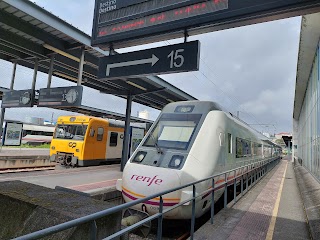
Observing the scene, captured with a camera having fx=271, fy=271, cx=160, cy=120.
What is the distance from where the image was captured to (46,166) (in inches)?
530

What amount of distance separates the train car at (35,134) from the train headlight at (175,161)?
101 feet

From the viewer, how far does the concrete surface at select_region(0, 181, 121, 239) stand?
2.93m

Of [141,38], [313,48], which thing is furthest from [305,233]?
[313,48]

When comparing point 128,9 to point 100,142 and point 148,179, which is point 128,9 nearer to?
point 148,179

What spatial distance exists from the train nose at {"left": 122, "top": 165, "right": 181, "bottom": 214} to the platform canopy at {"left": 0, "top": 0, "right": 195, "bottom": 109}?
241 inches

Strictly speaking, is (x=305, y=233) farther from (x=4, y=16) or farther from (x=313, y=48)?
(x=313, y=48)

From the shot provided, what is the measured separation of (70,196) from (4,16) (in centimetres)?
740

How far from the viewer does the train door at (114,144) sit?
55.6ft

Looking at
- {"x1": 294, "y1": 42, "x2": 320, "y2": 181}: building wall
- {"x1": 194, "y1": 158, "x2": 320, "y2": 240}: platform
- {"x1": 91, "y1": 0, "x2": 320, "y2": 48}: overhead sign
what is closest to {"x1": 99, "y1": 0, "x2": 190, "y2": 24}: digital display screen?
{"x1": 91, "y1": 0, "x2": 320, "y2": 48}: overhead sign

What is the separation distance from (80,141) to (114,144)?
3.01 m

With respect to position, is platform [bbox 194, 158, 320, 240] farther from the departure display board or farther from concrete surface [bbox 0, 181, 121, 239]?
the departure display board

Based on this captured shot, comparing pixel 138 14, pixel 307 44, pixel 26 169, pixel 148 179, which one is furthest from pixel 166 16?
pixel 307 44

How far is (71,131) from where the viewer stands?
15.5 m

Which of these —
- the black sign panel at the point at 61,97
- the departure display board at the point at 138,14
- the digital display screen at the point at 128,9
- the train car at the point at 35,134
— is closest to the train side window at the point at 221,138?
the departure display board at the point at 138,14
